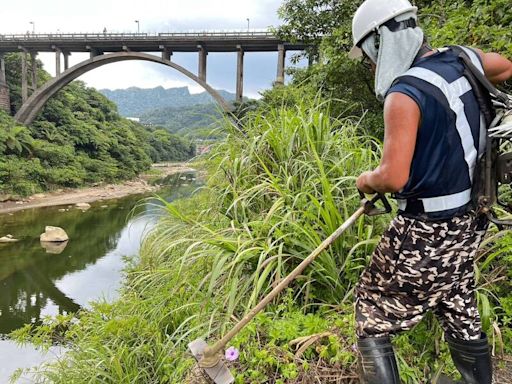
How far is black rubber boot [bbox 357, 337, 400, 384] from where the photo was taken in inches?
48.9

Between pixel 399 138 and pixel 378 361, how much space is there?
0.74m

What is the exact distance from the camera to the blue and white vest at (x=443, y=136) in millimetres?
1060

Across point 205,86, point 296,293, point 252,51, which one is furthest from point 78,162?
point 296,293

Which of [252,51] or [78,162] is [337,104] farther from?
[78,162]

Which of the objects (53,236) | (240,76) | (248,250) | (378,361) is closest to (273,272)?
(248,250)

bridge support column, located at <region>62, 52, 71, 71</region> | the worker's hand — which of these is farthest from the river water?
bridge support column, located at <region>62, 52, 71, 71</region>

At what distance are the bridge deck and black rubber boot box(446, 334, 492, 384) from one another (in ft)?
54.6

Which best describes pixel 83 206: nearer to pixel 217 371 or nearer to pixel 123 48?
pixel 123 48

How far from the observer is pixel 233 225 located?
215 centimetres

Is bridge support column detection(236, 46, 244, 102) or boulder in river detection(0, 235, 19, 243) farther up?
bridge support column detection(236, 46, 244, 102)

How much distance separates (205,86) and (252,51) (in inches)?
114

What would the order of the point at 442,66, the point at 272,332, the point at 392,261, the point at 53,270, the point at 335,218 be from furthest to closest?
the point at 53,270 < the point at 335,218 < the point at 272,332 < the point at 392,261 < the point at 442,66

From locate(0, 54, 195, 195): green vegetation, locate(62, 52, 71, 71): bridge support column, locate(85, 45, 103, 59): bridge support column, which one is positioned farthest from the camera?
locate(62, 52, 71, 71): bridge support column

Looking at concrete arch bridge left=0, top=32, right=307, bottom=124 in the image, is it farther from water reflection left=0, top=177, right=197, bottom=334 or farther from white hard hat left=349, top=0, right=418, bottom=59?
white hard hat left=349, top=0, right=418, bottom=59
